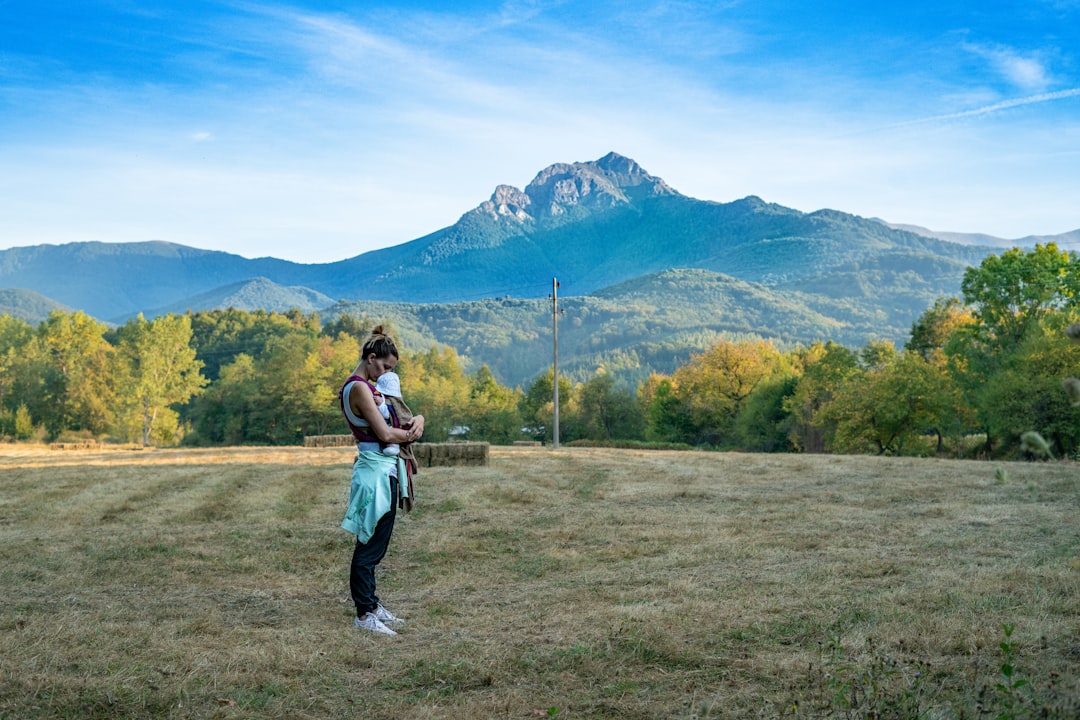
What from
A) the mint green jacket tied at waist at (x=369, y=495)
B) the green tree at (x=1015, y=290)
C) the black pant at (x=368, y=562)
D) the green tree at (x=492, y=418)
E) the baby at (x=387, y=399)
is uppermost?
the green tree at (x=1015, y=290)

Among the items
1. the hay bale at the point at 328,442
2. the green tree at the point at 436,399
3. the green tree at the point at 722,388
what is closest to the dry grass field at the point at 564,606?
the hay bale at the point at 328,442

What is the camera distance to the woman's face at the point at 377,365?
23.0ft

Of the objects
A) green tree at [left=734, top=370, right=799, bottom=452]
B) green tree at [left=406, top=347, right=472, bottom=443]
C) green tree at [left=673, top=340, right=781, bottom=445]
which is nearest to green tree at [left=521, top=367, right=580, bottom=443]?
green tree at [left=406, top=347, right=472, bottom=443]

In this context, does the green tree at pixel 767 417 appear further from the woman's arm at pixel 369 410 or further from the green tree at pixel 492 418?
the woman's arm at pixel 369 410

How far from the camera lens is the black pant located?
700 centimetres

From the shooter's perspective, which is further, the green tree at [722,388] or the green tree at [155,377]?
the green tree at [155,377]

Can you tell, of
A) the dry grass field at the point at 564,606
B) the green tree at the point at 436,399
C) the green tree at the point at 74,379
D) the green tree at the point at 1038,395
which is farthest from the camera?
the green tree at the point at 436,399

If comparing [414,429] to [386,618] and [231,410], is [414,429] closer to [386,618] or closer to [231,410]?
[386,618]

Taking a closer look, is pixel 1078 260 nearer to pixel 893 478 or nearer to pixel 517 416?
pixel 893 478

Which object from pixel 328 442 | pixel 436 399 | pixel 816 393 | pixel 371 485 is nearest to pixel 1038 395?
pixel 816 393

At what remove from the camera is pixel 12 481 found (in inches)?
719

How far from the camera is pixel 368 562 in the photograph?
23.2ft

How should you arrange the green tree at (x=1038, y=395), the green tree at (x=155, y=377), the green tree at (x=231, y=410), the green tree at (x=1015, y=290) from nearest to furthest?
the green tree at (x=1038, y=395) < the green tree at (x=1015, y=290) < the green tree at (x=155, y=377) < the green tree at (x=231, y=410)

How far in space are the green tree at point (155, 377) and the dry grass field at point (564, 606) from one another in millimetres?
60759
